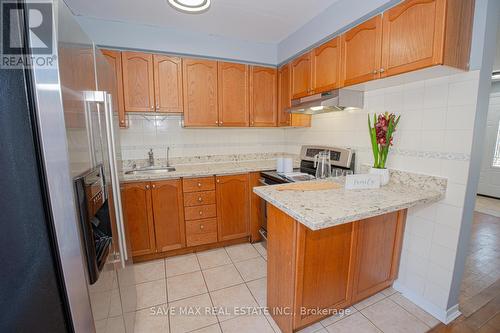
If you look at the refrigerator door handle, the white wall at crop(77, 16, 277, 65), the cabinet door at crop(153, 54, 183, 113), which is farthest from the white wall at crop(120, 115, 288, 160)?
the refrigerator door handle

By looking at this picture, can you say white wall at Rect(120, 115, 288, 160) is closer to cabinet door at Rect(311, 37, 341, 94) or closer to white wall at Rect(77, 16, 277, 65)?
white wall at Rect(77, 16, 277, 65)

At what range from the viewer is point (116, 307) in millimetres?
1106

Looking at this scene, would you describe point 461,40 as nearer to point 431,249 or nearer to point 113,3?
point 431,249

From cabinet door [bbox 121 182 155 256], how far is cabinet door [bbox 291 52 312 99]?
1879mm

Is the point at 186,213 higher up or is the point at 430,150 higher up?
the point at 430,150

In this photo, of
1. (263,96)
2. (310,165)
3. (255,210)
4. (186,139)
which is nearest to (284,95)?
(263,96)

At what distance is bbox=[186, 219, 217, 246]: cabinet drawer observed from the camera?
2.41 metres

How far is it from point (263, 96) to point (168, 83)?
115 centimetres

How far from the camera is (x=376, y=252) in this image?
164 centimetres

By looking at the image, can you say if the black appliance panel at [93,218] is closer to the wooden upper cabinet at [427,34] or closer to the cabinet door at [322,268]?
the cabinet door at [322,268]

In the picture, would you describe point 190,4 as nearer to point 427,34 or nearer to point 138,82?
point 138,82

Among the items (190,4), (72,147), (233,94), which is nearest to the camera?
(72,147)

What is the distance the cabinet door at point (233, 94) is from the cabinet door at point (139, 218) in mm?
1166

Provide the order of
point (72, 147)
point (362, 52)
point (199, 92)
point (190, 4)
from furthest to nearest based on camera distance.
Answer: point (199, 92) < point (362, 52) < point (190, 4) < point (72, 147)
